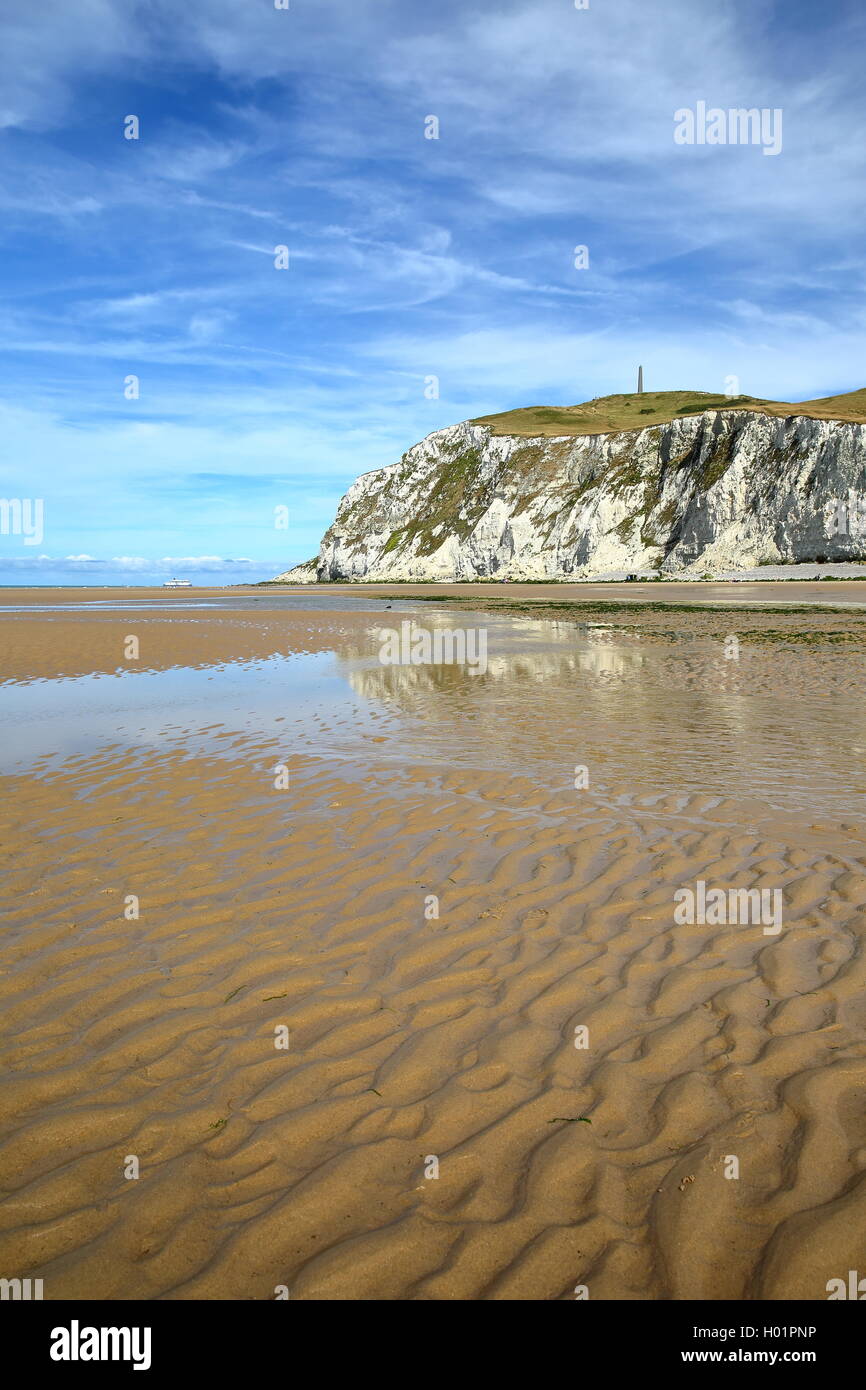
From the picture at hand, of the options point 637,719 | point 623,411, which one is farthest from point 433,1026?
point 623,411

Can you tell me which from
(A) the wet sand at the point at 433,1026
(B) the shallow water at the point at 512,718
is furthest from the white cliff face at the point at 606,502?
(A) the wet sand at the point at 433,1026

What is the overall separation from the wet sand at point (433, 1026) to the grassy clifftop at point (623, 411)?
93.1 metres

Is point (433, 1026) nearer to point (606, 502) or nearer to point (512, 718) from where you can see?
point (512, 718)

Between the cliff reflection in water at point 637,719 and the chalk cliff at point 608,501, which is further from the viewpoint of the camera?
the chalk cliff at point 608,501

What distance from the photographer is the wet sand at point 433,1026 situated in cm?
302

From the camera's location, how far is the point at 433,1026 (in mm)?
4418

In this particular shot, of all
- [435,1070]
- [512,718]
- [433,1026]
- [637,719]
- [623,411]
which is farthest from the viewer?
[623,411]

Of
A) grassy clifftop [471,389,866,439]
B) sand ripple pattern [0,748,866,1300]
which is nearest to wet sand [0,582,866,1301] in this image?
sand ripple pattern [0,748,866,1300]

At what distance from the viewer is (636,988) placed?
187 inches

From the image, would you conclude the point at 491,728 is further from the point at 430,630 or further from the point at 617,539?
the point at 617,539

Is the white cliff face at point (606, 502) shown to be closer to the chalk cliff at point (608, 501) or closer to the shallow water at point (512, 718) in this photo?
the chalk cliff at point (608, 501)

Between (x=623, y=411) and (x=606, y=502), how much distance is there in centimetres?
5842
